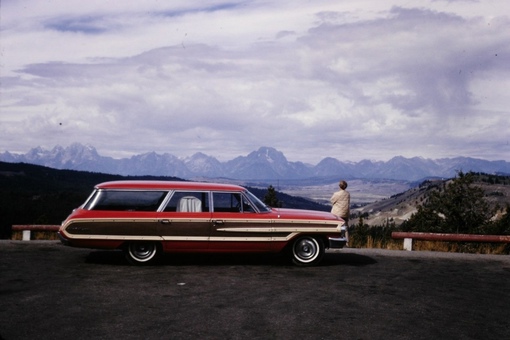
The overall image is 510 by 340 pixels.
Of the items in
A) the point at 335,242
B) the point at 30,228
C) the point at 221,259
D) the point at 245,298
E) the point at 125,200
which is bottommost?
the point at 245,298

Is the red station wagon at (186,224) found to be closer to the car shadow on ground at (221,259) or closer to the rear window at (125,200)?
the rear window at (125,200)

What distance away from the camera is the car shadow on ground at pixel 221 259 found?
37.4 ft

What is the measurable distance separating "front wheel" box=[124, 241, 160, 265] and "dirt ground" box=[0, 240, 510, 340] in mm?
285

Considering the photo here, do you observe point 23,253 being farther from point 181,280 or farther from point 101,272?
point 181,280

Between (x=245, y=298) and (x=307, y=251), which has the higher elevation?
(x=307, y=251)

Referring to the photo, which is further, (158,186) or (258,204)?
(258,204)

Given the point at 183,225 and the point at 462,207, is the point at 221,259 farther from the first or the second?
the point at 462,207

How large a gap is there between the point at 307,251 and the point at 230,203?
198 cm

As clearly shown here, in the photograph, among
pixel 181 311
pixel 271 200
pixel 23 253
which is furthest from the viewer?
pixel 271 200

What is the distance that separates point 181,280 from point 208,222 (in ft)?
5.88

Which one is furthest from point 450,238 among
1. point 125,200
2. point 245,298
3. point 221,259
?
point 125,200

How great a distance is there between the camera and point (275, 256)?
41.7ft

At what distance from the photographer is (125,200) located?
36.1ft

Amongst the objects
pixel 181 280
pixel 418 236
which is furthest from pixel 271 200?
pixel 181 280
